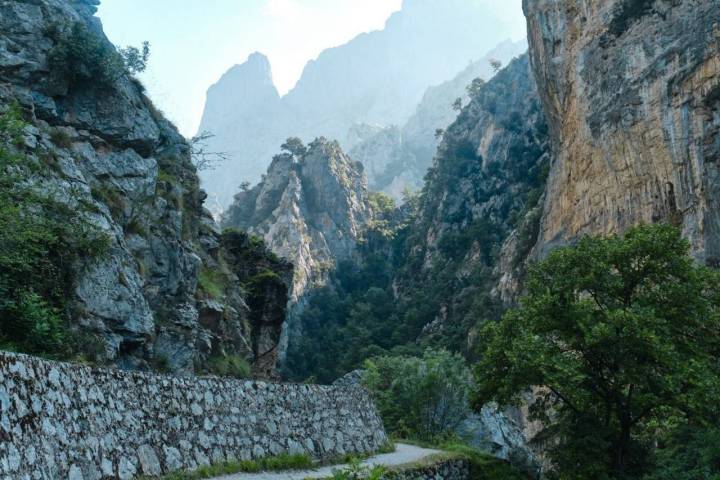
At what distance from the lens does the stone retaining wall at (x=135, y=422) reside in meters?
6.82

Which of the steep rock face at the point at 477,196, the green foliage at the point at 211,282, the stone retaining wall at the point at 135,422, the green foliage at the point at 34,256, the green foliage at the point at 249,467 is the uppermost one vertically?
the steep rock face at the point at 477,196

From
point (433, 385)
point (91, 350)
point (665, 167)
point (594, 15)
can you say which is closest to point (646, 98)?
point (665, 167)

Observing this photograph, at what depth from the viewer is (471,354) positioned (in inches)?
2451

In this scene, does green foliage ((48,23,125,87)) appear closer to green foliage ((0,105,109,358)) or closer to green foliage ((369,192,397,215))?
green foliage ((0,105,109,358))

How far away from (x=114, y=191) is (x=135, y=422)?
19509mm

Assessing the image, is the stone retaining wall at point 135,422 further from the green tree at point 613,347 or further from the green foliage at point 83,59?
the green foliage at point 83,59

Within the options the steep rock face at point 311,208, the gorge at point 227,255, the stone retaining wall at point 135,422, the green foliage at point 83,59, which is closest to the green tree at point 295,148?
the steep rock face at point 311,208

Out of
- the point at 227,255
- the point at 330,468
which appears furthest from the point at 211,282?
the point at 330,468

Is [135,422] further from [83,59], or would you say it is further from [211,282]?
[211,282]

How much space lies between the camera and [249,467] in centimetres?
1060

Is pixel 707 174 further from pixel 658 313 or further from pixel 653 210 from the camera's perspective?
pixel 658 313

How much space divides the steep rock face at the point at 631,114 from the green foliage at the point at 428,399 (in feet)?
56.2

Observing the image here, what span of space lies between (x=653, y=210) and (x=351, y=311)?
5620 centimetres

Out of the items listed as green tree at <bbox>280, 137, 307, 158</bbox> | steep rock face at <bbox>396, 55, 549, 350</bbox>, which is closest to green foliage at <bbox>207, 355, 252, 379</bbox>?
steep rock face at <bbox>396, 55, 549, 350</bbox>
